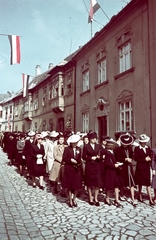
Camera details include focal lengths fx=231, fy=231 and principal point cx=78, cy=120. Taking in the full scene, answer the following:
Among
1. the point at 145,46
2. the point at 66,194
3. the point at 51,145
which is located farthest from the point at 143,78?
the point at 66,194

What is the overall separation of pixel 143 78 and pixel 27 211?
24.9 ft

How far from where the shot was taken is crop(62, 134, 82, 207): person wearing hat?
5750mm

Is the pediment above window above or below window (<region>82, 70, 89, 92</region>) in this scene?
below

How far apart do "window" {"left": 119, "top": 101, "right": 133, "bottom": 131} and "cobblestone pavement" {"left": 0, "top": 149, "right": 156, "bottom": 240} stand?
5.55 meters

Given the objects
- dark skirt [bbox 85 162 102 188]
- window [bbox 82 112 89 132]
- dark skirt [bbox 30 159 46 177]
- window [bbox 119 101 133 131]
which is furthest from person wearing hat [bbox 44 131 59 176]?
window [bbox 82 112 89 132]

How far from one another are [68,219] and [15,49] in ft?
31.9

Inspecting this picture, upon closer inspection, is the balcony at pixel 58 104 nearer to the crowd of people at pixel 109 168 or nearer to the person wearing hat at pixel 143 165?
Result: the crowd of people at pixel 109 168

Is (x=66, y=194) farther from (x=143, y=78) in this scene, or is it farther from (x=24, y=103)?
(x=24, y=103)

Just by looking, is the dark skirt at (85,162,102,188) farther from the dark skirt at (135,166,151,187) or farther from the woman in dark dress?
the woman in dark dress

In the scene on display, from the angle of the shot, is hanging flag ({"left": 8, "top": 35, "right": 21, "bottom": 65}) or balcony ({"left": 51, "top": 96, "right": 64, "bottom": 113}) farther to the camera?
balcony ({"left": 51, "top": 96, "right": 64, "bottom": 113})

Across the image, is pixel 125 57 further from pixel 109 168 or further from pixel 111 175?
pixel 111 175

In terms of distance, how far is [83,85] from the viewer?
1661 centimetres

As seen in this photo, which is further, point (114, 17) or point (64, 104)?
point (64, 104)

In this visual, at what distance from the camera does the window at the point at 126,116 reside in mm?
11276
